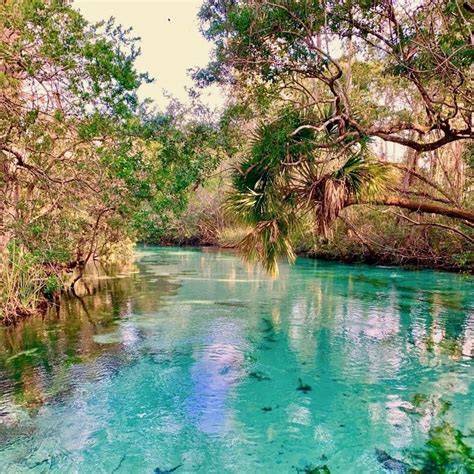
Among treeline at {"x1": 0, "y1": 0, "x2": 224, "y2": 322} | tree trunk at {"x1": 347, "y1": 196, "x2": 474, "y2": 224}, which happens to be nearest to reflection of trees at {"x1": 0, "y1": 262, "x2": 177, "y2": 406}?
treeline at {"x1": 0, "y1": 0, "x2": 224, "y2": 322}

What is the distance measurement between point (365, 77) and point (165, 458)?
17491mm

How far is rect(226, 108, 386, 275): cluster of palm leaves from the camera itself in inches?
252

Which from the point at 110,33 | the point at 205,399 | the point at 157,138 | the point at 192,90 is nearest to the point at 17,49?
the point at 110,33

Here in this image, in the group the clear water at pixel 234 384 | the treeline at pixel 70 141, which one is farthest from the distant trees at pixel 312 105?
the clear water at pixel 234 384

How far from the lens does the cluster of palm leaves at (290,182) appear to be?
6.41 m

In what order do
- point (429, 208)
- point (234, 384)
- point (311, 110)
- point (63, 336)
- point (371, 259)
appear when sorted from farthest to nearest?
point (371, 259) < point (63, 336) < point (311, 110) < point (429, 208) < point (234, 384)

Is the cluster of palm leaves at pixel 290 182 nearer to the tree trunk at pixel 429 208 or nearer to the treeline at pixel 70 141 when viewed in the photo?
the tree trunk at pixel 429 208

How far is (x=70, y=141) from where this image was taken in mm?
8469

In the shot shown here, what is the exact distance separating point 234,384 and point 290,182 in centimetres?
318

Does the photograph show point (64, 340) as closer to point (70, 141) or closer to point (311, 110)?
point (70, 141)

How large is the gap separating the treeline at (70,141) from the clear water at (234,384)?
178 centimetres

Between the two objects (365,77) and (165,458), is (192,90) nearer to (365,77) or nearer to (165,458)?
(165,458)

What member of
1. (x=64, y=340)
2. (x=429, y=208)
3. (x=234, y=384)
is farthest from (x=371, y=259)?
(x=234, y=384)

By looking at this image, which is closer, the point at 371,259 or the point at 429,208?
the point at 429,208
